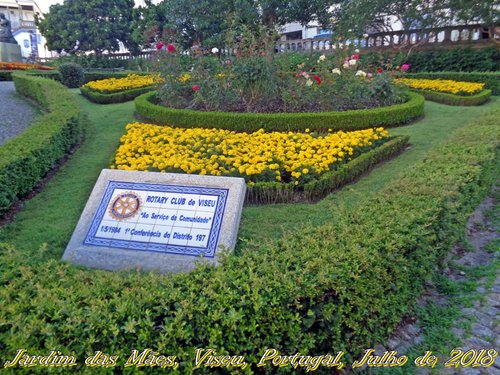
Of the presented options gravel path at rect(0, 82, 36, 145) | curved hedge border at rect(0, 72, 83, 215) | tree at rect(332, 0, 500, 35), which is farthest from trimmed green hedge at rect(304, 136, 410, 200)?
tree at rect(332, 0, 500, 35)

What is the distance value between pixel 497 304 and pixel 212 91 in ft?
22.7

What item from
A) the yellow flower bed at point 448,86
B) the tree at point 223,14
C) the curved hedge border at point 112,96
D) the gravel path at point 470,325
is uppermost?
the tree at point 223,14

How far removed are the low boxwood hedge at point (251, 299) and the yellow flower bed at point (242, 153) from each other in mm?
2090

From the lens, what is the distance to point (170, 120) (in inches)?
326

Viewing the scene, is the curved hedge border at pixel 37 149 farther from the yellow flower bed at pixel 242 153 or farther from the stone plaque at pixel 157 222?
the stone plaque at pixel 157 222

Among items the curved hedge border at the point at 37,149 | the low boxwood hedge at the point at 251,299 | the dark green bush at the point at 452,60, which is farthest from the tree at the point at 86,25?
the low boxwood hedge at the point at 251,299

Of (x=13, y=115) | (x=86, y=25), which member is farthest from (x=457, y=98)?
(x=86, y=25)

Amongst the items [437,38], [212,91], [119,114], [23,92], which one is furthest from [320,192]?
[437,38]

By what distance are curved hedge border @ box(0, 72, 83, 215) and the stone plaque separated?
164 cm

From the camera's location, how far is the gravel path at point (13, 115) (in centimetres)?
795

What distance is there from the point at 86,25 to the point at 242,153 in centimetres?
2996

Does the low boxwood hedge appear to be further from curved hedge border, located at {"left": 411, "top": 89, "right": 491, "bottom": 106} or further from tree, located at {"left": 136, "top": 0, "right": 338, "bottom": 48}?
tree, located at {"left": 136, "top": 0, "right": 338, "bottom": 48}

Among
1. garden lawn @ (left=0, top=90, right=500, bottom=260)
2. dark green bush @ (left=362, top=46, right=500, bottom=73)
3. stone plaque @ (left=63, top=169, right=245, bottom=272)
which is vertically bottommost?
garden lawn @ (left=0, top=90, right=500, bottom=260)

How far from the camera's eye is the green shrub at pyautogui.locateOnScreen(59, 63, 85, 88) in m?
15.7
